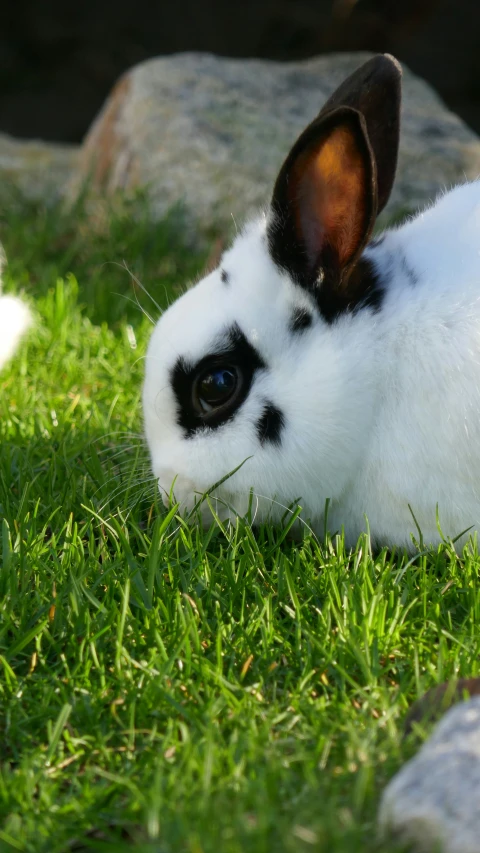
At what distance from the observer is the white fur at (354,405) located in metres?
2.15

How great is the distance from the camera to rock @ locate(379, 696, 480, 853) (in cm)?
130

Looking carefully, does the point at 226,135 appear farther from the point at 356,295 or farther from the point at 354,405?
the point at 354,405


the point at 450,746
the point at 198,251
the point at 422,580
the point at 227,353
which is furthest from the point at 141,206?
the point at 450,746

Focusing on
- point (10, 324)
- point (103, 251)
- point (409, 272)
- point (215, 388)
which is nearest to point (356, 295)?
point (409, 272)

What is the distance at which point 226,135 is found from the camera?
514cm

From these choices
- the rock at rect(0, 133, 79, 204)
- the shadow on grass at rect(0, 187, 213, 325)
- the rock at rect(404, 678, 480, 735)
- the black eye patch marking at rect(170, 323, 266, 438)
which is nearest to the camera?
the rock at rect(404, 678, 480, 735)

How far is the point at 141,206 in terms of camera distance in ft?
16.1

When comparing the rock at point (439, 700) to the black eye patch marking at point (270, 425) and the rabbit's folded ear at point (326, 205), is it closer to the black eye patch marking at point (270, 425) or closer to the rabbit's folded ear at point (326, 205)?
the black eye patch marking at point (270, 425)

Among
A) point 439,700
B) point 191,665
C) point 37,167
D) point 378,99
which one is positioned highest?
point 378,99

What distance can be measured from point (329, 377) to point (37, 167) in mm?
4670

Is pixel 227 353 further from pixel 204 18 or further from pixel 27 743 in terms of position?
pixel 204 18

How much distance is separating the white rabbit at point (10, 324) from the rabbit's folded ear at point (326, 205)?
1.44 metres

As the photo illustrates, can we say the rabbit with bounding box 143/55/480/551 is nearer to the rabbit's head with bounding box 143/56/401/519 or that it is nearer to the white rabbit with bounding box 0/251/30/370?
the rabbit's head with bounding box 143/56/401/519

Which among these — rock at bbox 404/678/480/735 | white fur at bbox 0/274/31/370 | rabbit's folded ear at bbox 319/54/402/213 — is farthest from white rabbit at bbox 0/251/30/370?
rock at bbox 404/678/480/735
